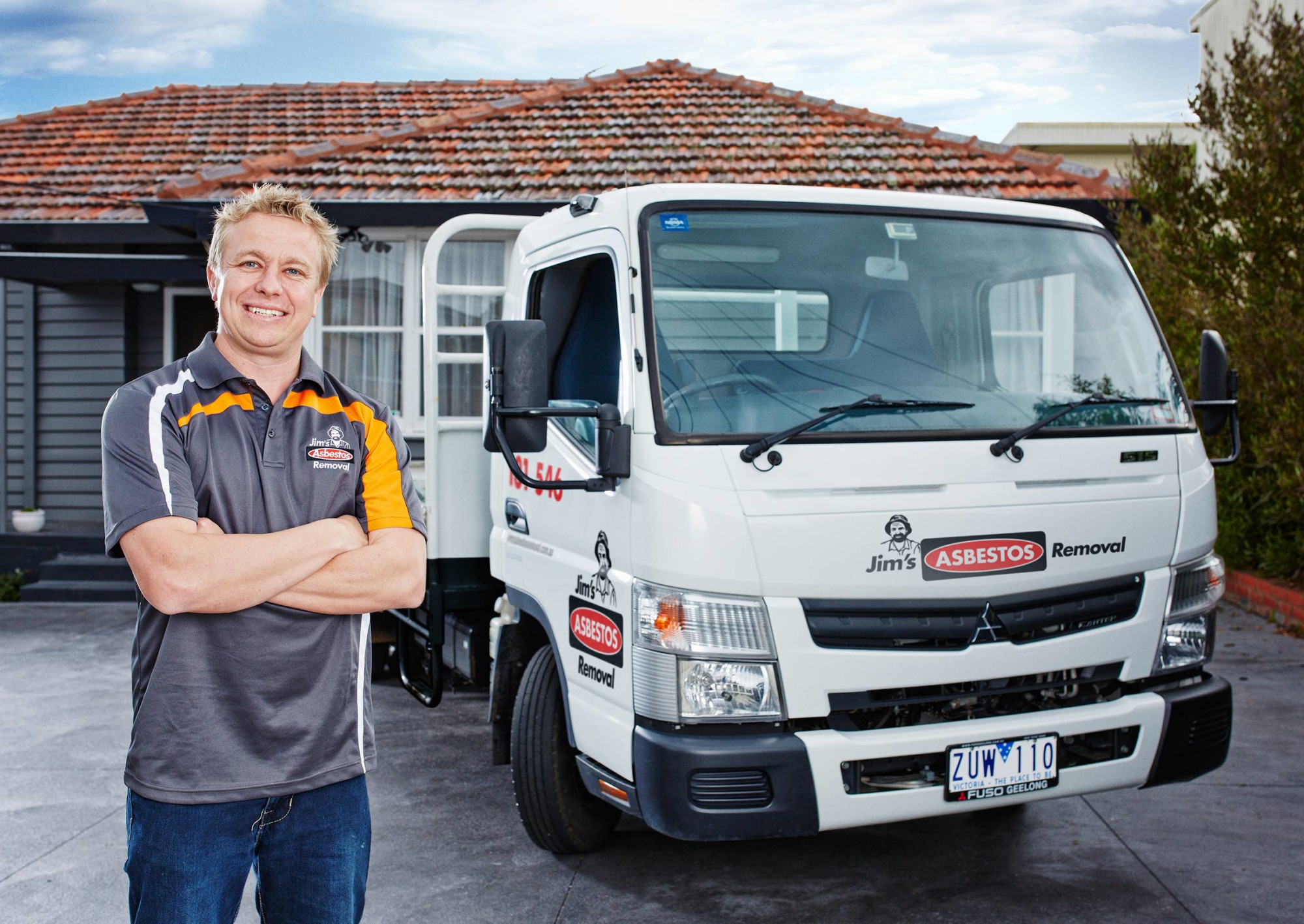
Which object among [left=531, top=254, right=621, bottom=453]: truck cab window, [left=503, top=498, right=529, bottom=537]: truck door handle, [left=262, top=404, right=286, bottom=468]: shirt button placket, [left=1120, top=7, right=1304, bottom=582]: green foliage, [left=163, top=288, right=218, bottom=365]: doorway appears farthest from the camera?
[left=163, top=288, right=218, bottom=365]: doorway

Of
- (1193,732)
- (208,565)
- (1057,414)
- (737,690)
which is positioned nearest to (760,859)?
(737,690)

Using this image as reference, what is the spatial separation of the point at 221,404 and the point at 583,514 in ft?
5.81

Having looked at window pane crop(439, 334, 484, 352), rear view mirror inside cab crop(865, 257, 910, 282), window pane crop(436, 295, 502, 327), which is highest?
window pane crop(436, 295, 502, 327)

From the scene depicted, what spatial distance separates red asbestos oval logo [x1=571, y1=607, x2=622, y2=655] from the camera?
3.63 metres

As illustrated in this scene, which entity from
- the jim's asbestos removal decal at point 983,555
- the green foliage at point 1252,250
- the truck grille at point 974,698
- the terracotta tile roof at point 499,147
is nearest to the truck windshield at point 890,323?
the jim's asbestos removal decal at point 983,555

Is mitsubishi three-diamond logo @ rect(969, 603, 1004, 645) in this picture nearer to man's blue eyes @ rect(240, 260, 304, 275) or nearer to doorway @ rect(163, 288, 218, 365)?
man's blue eyes @ rect(240, 260, 304, 275)

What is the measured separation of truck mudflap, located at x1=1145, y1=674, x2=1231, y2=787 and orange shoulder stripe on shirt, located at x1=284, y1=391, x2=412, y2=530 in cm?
258

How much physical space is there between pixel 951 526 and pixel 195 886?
2.22 m

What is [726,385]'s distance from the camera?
364 cm

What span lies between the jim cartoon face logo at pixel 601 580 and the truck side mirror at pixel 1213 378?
6.97 ft

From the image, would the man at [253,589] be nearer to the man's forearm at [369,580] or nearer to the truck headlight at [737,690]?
the man's forearm at [369,580]

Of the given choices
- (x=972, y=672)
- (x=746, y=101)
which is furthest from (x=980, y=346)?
(x=746, y=101)

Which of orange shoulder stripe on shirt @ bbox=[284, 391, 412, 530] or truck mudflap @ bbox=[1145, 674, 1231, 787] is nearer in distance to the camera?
orange shoulder stripe on shirt @ bbox=[284, 391, 412, 530]

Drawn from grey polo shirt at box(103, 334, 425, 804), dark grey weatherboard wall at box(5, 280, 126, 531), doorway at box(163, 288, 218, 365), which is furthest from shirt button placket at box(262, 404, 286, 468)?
dark grey weatherboard wall at box(5, 280, 126, 531)
